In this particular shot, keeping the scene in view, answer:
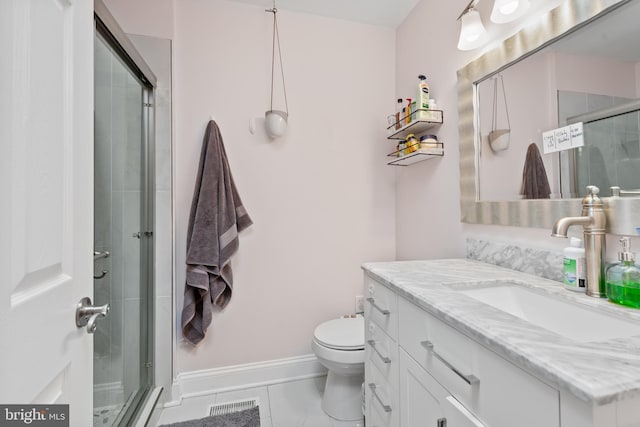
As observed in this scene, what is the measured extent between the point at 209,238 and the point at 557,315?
1.57 m

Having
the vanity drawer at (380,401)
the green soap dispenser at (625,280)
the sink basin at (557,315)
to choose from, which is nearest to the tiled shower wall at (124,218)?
the vanity drawer at (380,401)

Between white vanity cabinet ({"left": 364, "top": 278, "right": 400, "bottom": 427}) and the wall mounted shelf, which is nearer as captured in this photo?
white vanity cabinet ({"left": 364, "top": 278, "right": 400, "bottom": 427})

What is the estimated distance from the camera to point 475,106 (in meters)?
1.33

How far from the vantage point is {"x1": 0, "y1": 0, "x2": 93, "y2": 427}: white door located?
46 centimetres

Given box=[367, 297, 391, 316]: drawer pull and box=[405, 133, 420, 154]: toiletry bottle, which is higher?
box=[405, 133, 420, 154]: toiletry bottle

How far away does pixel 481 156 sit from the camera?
1.32 meters

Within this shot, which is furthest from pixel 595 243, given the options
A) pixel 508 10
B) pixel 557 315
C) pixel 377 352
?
pixel 508 10

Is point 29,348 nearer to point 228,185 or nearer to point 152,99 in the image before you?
point 228,185

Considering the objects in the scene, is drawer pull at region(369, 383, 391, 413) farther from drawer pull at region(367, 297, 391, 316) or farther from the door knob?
the door knob

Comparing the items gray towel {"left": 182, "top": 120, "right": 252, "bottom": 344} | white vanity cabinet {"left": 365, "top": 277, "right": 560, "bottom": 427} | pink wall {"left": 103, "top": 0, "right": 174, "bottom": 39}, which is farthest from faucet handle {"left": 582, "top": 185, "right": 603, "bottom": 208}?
pink wall {"left": 103, "top": 0, "right": 174, "bottom": 39}

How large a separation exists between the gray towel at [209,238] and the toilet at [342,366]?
2.20ft

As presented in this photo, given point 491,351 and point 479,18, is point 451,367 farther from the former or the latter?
point 479,18

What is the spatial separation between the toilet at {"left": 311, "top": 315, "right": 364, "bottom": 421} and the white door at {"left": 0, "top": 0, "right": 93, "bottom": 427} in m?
1.01

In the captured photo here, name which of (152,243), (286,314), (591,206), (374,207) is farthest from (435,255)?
(152,243)
